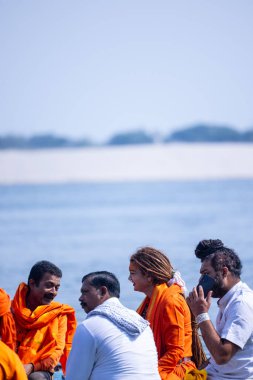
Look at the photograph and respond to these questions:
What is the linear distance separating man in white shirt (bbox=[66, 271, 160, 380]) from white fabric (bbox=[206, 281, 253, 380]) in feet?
1.52

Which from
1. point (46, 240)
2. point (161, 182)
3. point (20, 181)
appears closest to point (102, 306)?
point (46, 240)

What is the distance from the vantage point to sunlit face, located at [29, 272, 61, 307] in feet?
21.3

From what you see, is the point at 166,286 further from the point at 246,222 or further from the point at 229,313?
the point at 246,222

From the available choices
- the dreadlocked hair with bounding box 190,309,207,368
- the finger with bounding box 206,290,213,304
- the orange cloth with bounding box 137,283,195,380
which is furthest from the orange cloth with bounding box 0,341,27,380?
the dreadlocked hair with bounding box 190,309,207,368

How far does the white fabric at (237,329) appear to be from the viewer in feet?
17.1

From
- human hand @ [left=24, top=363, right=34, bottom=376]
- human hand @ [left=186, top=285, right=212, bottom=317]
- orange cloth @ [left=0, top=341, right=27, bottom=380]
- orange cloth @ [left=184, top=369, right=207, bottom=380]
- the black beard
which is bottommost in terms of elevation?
orange cloth @ [left=184, top=369, right=207, bottom=380]

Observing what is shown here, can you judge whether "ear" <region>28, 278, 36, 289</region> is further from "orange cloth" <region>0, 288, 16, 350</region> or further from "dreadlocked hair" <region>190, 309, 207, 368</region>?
"dreadlocked hair" <region>190, 309, 207, 368</region>

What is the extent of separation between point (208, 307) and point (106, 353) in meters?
0.75

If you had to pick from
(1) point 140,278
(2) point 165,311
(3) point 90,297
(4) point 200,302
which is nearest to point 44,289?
(1) point 140,278

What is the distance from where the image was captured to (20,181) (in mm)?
97438

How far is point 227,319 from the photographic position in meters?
5.34

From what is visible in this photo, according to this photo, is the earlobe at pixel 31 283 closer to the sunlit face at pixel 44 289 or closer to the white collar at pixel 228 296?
the sunlit face at pixel 44 289

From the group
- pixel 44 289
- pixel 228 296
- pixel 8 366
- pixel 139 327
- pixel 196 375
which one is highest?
pixel 44 289

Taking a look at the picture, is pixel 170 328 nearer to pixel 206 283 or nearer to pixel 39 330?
pixel 206 283
